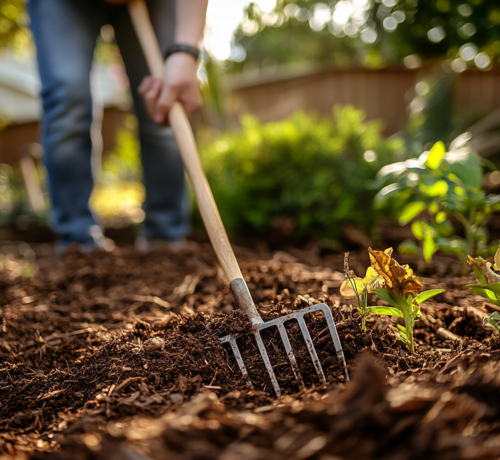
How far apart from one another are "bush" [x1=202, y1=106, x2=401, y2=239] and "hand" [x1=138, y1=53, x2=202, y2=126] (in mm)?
1118

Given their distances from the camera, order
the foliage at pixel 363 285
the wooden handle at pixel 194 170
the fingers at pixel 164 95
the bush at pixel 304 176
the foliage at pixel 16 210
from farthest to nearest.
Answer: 1. the foliage at pixel 16 210
2. the bush at pixel 304 176
3. the fingers at pixel 164 95
4. the wooden handle at pixel 194 170
5. the foliage at pixel 363 285

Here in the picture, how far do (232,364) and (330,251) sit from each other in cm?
173

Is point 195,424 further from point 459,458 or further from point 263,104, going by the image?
point 263,104

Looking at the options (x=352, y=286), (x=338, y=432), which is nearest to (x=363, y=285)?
(x=352, y=286)

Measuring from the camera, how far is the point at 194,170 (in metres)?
1.50

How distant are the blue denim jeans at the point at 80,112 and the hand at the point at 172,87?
0.51m

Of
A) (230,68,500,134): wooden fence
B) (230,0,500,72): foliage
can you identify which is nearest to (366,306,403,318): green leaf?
(230,0,500,72): foliage

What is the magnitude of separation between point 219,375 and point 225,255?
1.41ft

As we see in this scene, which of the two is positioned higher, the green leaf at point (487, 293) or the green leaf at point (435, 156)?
the green leaf at point (435, 156)

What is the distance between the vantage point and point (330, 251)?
Answer: 261 centimetres

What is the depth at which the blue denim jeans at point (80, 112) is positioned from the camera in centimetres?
207

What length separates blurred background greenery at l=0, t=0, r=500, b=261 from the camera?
2762 millimetres

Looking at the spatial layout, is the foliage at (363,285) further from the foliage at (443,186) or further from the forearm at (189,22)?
the forearm at (189,22)

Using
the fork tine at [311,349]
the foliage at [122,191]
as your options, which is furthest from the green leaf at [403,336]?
the foliage at [122,191]
